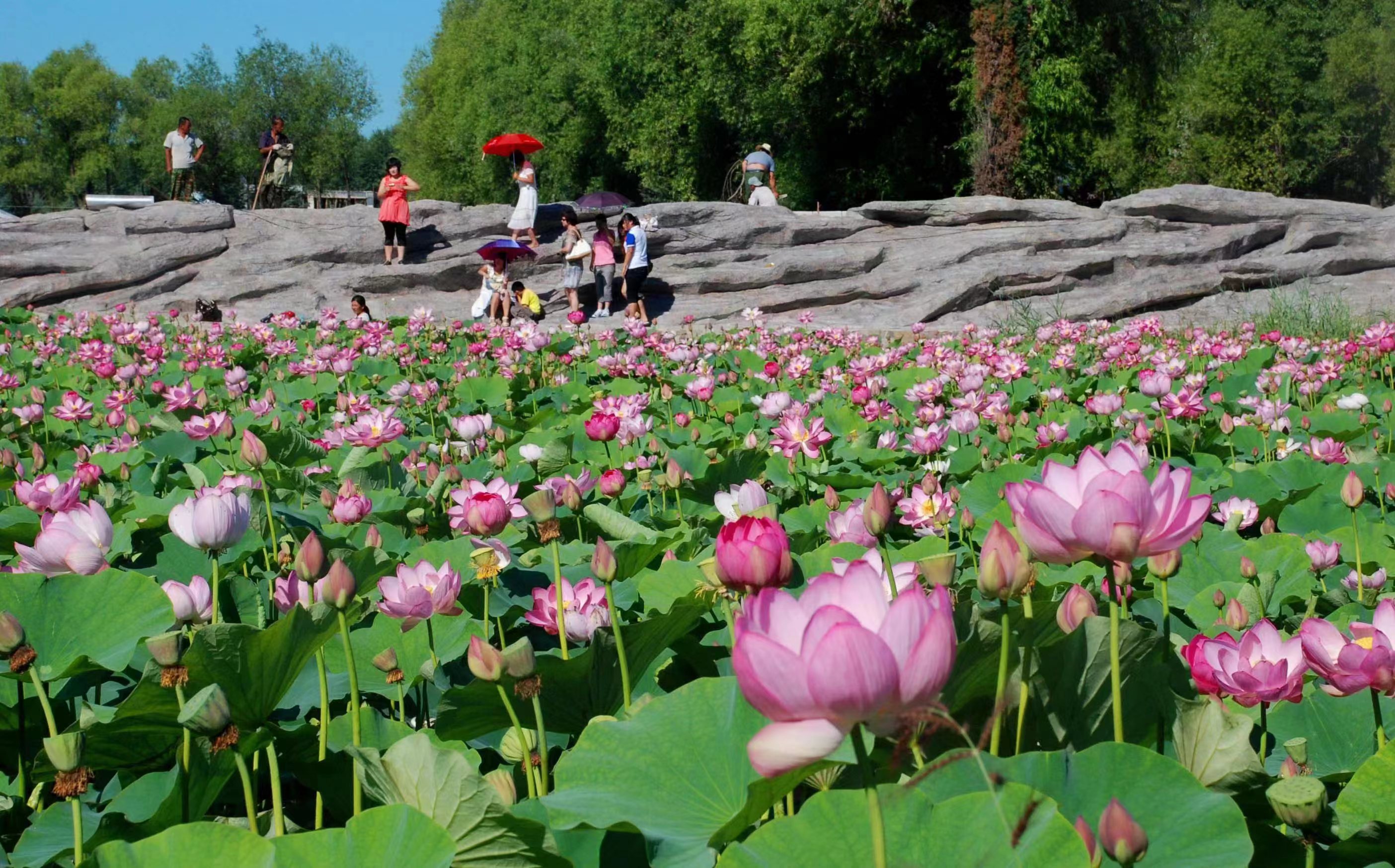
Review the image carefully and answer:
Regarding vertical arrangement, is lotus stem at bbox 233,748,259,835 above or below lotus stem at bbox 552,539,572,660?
below

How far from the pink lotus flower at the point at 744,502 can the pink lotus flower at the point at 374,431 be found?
A: 4.31 ft

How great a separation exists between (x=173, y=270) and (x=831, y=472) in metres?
11.9

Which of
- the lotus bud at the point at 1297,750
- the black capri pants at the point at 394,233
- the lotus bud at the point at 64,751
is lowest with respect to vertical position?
the lotus bud at the point at 64,751

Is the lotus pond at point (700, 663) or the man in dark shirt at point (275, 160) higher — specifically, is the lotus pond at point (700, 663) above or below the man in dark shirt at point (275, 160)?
below

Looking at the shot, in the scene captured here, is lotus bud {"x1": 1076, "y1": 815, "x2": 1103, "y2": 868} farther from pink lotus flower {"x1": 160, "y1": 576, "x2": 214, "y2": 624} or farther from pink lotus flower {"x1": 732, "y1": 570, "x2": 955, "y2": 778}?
pink lotus flower {"x1": 160, "y1": 576, "x2": 214, "y2": 624}

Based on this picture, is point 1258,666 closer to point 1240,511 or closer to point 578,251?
point 1240,511

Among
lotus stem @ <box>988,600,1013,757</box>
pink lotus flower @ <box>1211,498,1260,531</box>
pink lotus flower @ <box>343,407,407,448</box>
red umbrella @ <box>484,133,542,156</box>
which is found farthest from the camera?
red umbrella @ <box>484,133,542,156</box>

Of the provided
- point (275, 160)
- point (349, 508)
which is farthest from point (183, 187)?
point (349, 508)

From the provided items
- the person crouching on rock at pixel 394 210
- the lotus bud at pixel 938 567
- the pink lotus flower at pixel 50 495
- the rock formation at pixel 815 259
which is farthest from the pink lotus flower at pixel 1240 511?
the person crouching on rock at pixel 394 210

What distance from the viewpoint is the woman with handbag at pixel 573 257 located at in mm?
12578

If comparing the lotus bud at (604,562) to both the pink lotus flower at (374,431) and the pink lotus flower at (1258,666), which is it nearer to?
the pink lotus flower at (1258,666)

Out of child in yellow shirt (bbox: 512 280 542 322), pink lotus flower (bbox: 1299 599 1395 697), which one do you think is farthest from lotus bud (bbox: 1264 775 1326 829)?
child in yellow shirt (bbox: 512 280 542 322)

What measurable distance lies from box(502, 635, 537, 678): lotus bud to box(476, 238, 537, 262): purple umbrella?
11.9 m

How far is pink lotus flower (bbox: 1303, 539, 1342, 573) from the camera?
5.77ft
